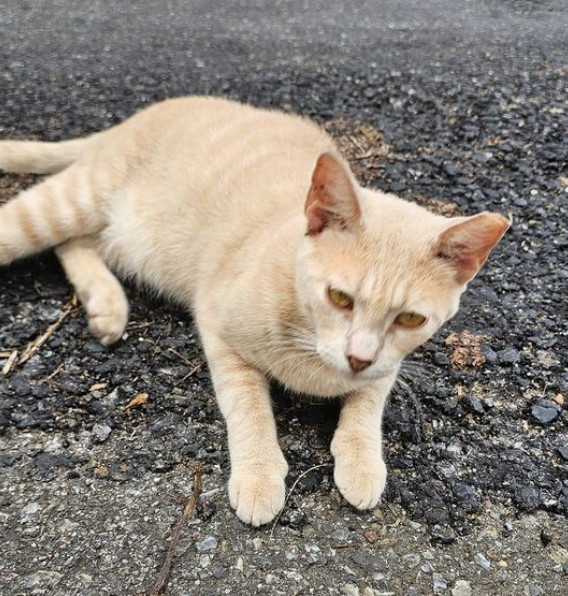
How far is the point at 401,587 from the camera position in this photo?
1842 mm

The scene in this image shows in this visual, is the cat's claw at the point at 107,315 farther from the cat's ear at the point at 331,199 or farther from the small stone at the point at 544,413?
the small stone at the point at 544,413

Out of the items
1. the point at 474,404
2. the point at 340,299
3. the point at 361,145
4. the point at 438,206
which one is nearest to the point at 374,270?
the point at 340,299

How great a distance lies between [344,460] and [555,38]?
21.0 ft

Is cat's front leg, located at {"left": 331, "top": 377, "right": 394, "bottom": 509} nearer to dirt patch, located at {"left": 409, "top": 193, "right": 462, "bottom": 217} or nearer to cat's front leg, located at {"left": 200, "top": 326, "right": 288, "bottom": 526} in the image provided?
cat's front leg, located at {"left": 200, "top": 326, "right": 288, "bottom": 526}

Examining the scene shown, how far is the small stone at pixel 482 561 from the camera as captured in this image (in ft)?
6.35

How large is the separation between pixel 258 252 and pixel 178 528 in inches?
43.2

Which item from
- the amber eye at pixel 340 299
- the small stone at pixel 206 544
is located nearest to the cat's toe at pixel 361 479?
the small stone at pixel 206 544

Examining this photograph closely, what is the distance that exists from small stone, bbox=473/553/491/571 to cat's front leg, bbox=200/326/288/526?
0.64m

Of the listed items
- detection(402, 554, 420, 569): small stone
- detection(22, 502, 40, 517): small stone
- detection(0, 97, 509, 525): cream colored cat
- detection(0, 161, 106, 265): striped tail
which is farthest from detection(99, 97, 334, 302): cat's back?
detection(402, 554, 420, 569): small stone

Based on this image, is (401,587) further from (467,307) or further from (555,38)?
(555,38)

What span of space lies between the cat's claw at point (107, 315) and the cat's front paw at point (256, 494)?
0.97 meters

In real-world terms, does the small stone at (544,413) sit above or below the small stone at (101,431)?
below

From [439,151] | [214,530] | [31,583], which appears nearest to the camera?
[31,583]

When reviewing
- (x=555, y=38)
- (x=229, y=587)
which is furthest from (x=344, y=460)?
(x=555, y=38)
